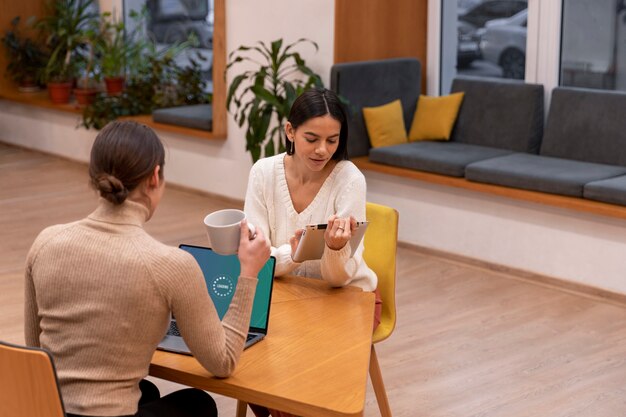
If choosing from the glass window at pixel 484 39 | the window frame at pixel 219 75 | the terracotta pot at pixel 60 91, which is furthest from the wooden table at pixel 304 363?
the terracotta pot at pixel 60 91

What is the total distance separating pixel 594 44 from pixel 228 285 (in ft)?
13.0

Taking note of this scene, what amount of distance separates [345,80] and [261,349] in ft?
12.5

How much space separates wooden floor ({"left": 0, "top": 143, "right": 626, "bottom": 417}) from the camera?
12.3 ft

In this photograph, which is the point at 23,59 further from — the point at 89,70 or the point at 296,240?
the point at 296,240

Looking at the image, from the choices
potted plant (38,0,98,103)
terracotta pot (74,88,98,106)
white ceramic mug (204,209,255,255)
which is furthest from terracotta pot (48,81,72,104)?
white ceramic mug (204,209,255,255)

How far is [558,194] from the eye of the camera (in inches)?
205

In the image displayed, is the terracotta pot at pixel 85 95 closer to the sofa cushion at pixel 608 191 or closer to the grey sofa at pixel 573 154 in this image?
the grey sofa at pixel 573 154

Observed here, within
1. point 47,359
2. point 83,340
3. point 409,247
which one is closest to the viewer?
point 47,359

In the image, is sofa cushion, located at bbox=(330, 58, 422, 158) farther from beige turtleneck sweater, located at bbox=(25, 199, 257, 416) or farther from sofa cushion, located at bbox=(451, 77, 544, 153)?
beige turtleneck sweater, located at bbox=(25, 199, 257, 416)

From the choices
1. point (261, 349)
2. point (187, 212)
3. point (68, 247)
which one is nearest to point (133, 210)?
point (68, 247)

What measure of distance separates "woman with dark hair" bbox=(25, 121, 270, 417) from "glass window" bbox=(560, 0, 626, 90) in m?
4.32

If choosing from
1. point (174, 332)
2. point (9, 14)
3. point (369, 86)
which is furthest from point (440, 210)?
point (9, 14)

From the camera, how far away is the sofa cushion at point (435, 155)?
5715 mm

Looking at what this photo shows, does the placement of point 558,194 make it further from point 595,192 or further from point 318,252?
point 318,252
